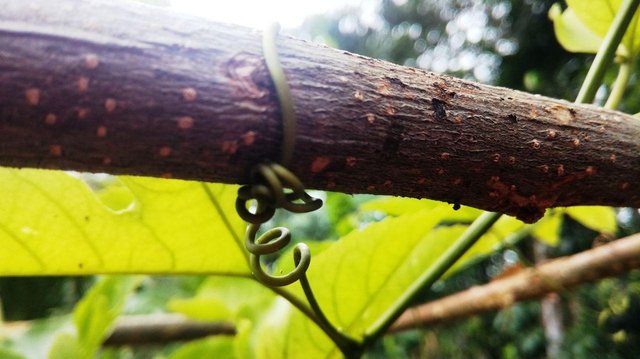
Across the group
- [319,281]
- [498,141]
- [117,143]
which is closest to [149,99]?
[117,143]

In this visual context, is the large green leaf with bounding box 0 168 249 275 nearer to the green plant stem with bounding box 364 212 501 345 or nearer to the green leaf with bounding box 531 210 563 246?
the green plant stem with bounding box 364 212 501 345

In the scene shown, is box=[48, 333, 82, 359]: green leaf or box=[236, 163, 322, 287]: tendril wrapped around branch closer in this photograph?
box=[236, 163, 322, 287]: tendril wrapped around branch

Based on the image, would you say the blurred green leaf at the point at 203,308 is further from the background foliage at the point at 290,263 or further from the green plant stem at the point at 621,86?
the green plant stem at the point at 621,86

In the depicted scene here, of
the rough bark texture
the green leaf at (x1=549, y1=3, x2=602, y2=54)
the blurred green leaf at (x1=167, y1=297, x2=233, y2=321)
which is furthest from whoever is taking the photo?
the blurred green leaf at (x1=167, y1=297, x2=233, y2=321)

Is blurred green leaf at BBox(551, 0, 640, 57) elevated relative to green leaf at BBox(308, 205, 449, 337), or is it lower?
elevated

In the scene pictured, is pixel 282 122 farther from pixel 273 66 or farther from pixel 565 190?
pixel 565 190

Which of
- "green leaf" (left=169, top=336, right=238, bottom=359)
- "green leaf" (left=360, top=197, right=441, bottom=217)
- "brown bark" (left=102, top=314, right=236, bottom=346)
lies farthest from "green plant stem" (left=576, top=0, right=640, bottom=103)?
"brown bark" (left=102, top=314, right=236, bottom=346)

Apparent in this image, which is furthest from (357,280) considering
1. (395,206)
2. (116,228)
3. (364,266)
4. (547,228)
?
(547,228)
